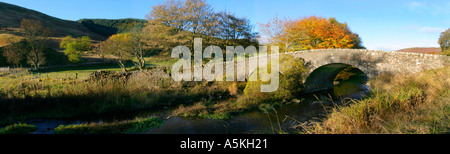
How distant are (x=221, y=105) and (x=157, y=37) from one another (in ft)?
44.3

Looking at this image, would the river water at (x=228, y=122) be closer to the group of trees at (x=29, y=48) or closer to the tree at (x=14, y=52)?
the group of trees at (x=29, y=48)

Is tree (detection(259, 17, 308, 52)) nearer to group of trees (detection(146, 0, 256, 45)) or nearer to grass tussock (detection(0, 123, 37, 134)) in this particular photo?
group of trees (detection(146, 0, 256, 45))

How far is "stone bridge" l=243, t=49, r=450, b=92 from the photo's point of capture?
36.3 feet

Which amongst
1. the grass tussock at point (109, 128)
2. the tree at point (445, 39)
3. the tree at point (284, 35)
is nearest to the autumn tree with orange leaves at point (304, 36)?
the tree at point (284, 35)

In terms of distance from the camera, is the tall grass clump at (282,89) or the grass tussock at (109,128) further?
the tall grass clump at (282,89)

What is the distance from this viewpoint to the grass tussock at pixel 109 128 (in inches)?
279

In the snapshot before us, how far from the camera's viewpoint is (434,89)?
23.4 feet

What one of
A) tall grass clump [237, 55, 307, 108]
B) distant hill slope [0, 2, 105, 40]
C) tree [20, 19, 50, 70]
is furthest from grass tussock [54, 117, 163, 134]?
distant hill slope [0, 2, 105, 40]

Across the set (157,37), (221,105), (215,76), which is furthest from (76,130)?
(157,37)

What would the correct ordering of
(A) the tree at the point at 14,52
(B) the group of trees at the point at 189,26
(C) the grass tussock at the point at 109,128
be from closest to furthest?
(C) the grass tussock at the point at 109,128
(B) the group of trees at the point at 189,26
(A) the tree at the point at 14,52

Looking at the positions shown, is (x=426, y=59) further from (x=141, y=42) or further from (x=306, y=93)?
(x=141, y=42)

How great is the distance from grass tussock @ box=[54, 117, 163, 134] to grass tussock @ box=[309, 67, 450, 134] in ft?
20.5

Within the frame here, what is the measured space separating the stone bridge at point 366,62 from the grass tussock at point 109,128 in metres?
11.8

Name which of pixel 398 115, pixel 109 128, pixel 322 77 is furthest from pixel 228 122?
pixel 322 77
